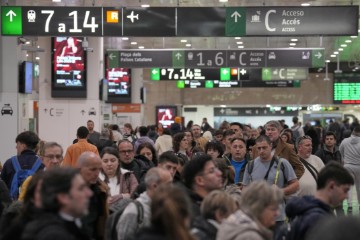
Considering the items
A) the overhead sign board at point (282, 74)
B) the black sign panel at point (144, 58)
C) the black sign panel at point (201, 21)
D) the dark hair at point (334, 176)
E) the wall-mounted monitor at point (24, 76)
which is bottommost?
the dark hair at point (334, 176)

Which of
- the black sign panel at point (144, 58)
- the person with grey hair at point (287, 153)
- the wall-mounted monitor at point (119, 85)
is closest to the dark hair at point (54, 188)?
the person with grey hair at point (287, 153)

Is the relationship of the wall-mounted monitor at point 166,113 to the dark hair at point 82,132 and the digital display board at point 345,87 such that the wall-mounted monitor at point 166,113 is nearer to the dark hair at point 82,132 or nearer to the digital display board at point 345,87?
the digital display board at point 345,87

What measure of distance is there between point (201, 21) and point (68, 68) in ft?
27.9

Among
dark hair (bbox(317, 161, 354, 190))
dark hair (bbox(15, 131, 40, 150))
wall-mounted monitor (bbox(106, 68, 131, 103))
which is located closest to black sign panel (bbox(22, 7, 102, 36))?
dark hair (bbox(15, 131, 40, 150))

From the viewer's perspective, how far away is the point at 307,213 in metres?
5.52

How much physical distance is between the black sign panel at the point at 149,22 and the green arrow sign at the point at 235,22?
1096 mm

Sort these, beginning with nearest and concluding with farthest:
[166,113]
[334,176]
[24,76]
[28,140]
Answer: [334,176] < [28,140] < [24,76] < [166,113]

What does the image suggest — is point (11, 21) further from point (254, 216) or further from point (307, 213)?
point (254, 216)

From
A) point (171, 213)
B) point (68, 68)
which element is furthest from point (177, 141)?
point (68, 68)

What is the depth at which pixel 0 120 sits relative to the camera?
57.6ft

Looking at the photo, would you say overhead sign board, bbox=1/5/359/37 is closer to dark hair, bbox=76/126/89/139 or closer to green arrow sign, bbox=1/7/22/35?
green arrow sign, bbox=1/7/22/35

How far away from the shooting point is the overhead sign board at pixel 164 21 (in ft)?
49.7

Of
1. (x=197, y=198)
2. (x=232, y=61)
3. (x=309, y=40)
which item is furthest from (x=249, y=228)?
(x=309, y=40)

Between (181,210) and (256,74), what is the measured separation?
2702 centimetres
